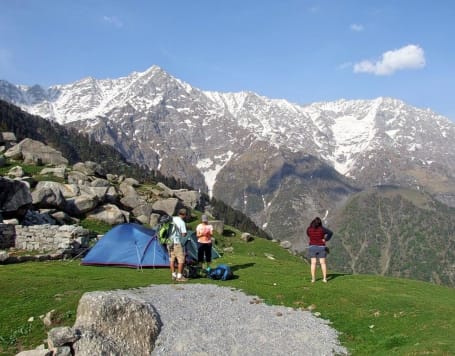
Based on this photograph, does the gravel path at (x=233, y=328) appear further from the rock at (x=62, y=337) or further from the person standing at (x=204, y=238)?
the person standing at (x=204, y=238)

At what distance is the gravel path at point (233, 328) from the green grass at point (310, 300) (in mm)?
1251

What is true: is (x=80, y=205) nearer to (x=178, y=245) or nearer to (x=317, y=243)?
(x=178, y=245)

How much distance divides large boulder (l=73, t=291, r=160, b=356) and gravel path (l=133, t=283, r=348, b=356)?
0.70 meters

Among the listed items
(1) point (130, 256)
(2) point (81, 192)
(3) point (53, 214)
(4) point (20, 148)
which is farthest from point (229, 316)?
(4) point (20, 148)

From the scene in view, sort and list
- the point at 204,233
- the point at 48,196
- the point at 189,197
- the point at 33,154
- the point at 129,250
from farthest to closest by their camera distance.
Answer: the point at 189,197
the point at 33,154
the point at 48,196
the point at 129,250
the point at 204,233

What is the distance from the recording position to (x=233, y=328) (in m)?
21.6

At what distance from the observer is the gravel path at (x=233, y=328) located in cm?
1967

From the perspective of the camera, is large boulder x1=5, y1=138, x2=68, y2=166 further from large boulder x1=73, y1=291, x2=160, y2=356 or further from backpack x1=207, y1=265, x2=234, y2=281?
large boulder x1=73, y1=291, x2=160, y2=356

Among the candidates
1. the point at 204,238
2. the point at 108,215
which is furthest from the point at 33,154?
the point at 204,238

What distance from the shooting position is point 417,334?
21.1 m

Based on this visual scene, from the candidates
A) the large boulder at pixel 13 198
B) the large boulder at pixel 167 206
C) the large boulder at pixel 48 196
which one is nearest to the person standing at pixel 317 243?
the large boulder at pixel 13 198

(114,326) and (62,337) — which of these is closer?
(62,337)

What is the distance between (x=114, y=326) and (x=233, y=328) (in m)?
5.44

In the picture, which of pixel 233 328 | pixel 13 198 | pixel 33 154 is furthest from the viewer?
pixel 33 154
